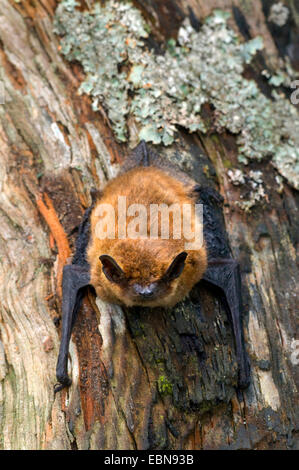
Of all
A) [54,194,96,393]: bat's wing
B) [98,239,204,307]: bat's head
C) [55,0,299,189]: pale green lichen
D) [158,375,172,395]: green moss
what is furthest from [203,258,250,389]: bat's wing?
[55,0,299,189]: pale green lichen

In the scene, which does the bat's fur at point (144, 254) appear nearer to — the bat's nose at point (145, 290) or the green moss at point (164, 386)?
the bat's nose at point (145, 290)

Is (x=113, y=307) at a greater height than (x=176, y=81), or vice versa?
(x=176, y=81)

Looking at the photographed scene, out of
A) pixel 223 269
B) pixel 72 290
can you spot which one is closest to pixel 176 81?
pixel 223 269

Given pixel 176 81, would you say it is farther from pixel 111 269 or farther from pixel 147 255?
pixel 111 269

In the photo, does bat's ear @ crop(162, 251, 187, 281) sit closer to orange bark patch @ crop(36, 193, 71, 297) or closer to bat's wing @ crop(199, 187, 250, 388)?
bat's wing @ crop(199, 187, 250, 388)

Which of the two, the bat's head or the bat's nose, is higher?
the bat's head
